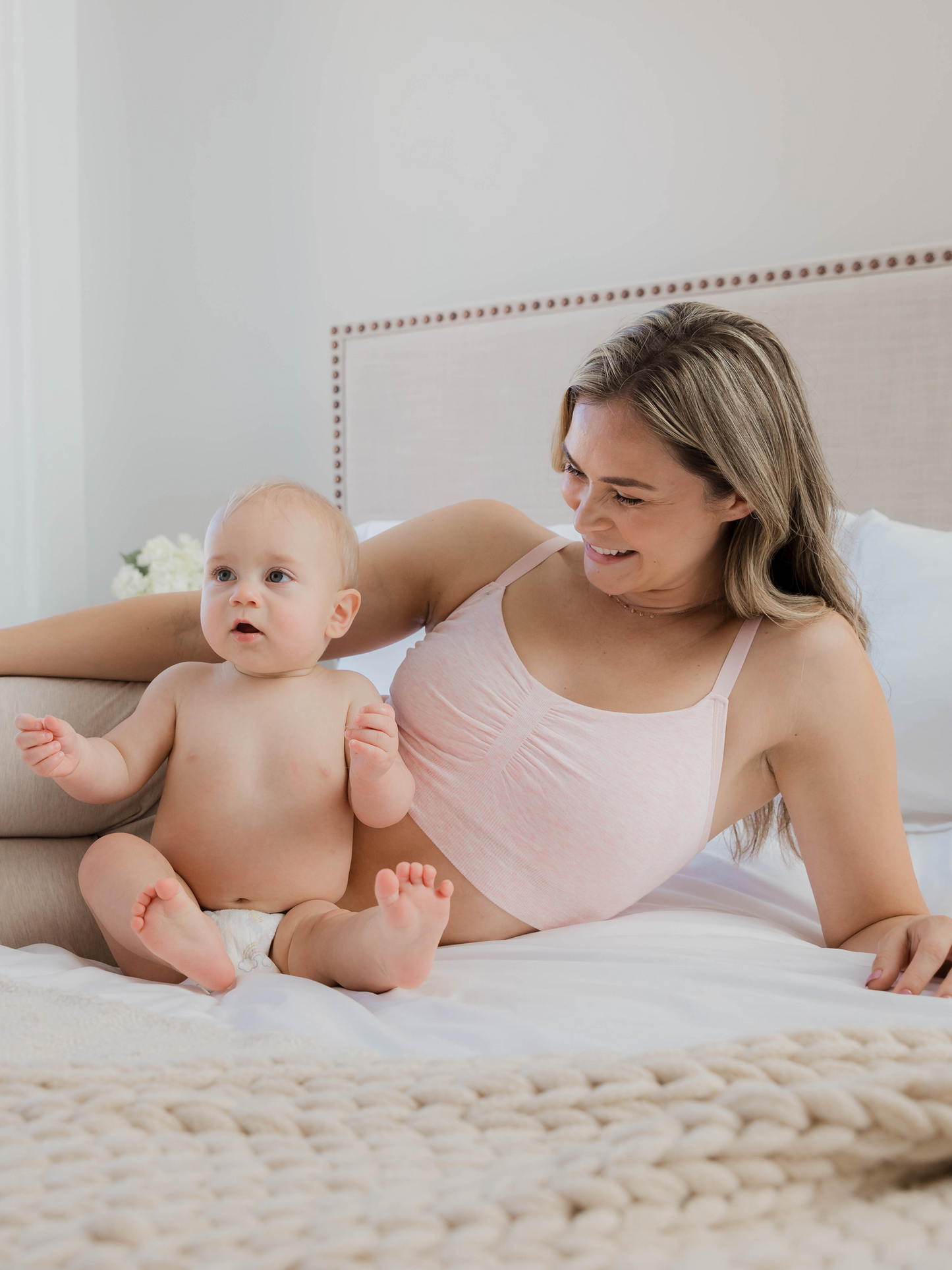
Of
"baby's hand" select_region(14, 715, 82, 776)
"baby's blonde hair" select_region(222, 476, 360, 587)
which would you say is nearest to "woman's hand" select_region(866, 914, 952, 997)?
"baby's blonde hair" select_region(222, 476, 360, 587)

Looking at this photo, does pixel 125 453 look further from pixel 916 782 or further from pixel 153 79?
pixel 916 782

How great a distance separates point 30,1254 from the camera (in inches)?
19.1

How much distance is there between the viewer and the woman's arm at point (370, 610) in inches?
51.7

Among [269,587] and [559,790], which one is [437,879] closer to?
[559,790]

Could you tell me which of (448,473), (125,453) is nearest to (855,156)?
(448,473)

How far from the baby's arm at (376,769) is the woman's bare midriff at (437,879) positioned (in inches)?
1.6

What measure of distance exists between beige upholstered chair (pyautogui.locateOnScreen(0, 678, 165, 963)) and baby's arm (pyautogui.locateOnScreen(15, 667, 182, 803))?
0.46ft

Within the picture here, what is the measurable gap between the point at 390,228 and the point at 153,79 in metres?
0.90

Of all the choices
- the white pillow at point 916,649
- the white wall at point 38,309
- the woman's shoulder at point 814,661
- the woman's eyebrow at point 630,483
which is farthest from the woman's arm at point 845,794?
the white wall at point 38,309

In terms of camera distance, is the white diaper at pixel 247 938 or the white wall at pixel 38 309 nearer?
the white diaper at pixel 247 938

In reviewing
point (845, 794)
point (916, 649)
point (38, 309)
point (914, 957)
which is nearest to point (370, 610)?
point (845, 794)

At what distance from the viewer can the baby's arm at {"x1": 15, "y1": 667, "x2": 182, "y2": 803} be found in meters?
1.03

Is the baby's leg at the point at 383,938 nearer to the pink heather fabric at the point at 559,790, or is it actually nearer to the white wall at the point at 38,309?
the pink heather fabric at the point at 559,790

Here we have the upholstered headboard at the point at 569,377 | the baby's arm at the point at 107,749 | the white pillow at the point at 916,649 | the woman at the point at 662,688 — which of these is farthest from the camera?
the upholstered headboard at the point at 569,377
